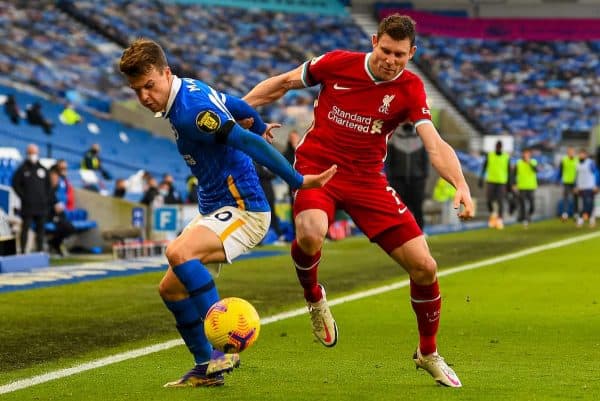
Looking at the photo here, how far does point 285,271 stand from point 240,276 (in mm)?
1017

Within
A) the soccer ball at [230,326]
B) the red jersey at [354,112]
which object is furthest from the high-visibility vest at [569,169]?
the soccer ball at [230,326]

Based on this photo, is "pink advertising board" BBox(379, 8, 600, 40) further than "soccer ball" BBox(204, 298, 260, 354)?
Yes

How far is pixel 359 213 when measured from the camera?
26.6 feet

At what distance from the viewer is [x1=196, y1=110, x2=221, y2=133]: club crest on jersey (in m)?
7.08

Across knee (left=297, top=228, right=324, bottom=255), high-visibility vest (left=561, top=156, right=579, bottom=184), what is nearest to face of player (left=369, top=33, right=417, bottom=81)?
knee (left=297, top=228, right=324, bottom=255)

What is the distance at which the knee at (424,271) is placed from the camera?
777 cm

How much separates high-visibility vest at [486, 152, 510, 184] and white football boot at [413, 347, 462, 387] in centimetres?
2439

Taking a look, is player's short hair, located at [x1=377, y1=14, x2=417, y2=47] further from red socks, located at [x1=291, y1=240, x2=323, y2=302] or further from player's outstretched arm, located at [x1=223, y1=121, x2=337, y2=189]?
red socks, located at [x1=291, y1=240, x2=323, y2=302]

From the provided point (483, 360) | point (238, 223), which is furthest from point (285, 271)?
point (238, 223)

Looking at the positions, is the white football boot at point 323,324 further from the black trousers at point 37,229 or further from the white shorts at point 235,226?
the black trousers at point 37,229

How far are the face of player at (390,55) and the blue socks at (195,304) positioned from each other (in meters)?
1.62

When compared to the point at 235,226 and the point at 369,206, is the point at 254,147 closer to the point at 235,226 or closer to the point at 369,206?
the point at 235,226

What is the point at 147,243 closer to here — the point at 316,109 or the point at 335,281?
the point at 335,281

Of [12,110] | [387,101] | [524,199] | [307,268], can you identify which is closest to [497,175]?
[524,199]
